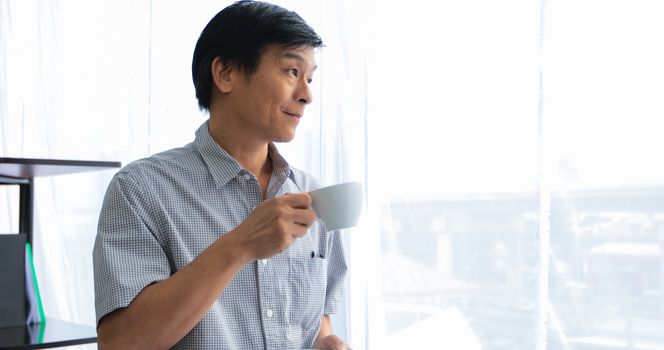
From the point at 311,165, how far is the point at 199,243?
1005 millimetres

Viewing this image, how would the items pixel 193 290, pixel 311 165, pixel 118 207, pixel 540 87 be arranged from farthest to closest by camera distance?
1. pixel 311 165
2. pixel 540 87
3. pixel 118 207
4. pixel 193 290

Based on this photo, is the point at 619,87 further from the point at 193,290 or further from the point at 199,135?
the point at 193,290

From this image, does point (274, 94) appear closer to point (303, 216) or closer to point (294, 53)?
point (294, 53)

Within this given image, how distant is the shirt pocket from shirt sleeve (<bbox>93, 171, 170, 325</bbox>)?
269 millimetres

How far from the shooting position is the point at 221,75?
4.48 feet

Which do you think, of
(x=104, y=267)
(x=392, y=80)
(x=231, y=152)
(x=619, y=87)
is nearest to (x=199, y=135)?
(x=231, y=152)

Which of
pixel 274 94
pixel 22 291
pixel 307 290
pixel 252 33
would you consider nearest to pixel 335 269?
pixel 307 290

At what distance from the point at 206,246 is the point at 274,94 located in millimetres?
299

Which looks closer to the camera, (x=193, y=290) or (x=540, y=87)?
(x=193, y=290)

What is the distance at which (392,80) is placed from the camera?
201 centimetres

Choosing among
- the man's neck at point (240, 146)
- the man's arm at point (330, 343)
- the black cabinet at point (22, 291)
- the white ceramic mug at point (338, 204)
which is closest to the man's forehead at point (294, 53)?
the man's neck at point (240, 146)

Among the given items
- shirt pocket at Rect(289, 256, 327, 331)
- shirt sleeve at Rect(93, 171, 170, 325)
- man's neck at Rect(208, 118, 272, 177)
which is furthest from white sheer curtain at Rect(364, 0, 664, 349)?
shirt sleeve at Rect(93, 171, 170, 325)

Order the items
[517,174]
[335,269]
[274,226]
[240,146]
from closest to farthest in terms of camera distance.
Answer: [274,226] → [240,146] → [335,269] → [517,174]

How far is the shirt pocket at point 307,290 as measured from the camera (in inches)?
53.9
